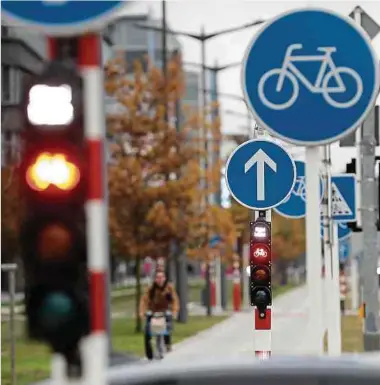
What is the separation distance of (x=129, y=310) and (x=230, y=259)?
7.42m

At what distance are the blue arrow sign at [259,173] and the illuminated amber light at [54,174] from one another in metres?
9.46

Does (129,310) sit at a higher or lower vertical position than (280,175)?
lower

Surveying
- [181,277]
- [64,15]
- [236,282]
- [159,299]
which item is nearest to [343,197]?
[159,299]

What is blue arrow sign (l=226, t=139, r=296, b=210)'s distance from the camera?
14.7 metres

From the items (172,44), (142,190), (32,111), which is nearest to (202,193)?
(142,190)

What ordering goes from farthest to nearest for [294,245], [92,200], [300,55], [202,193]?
[294,245], [202,193], [300,55], [92,200]

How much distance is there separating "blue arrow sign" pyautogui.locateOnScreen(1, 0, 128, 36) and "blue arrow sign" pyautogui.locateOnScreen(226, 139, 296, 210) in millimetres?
9398

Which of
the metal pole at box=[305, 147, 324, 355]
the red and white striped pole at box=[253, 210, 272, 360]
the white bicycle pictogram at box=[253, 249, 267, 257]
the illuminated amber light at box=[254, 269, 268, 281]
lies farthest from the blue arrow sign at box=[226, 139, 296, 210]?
the metal pole at box=[305, 147, 324, 355]

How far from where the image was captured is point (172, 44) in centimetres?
12100

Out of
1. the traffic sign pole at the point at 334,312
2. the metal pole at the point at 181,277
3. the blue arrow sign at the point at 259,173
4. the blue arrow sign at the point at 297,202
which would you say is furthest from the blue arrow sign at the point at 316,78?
the metal pole at the point at 181,277

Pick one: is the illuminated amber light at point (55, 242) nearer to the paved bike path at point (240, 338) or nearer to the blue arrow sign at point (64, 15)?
the blue arrow sign at point (64, 15)

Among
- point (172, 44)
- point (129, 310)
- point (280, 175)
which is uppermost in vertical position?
point (172, 44)

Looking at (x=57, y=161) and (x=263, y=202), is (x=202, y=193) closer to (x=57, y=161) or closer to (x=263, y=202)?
(x=263, y=202)

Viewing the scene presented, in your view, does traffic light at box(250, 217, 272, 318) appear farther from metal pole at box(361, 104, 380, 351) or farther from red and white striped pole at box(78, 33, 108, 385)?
red and white striped pole at box(78, 33, 108, 385)
